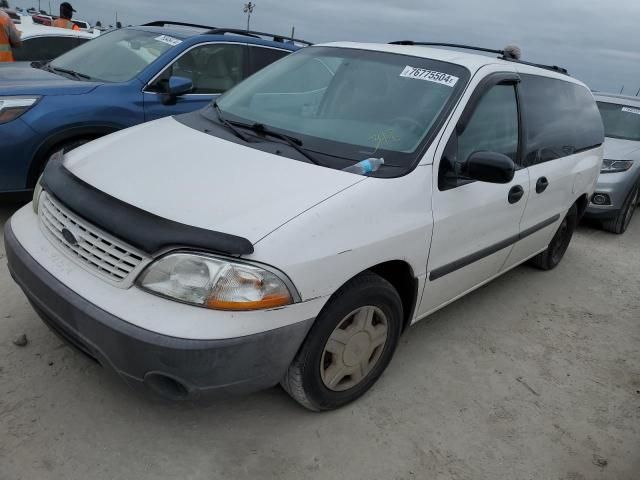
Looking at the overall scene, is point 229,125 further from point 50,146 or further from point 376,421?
point 50,146

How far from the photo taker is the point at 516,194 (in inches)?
126

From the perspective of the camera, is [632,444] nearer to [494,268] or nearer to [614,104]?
[494,268]

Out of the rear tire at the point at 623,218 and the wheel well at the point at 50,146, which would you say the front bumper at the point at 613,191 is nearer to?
the rear tire at the point at 623,218


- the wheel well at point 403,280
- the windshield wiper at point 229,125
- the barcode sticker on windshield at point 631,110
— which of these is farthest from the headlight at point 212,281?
the barcode sticker on windshield at point 631,110

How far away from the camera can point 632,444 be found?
8.91 feet

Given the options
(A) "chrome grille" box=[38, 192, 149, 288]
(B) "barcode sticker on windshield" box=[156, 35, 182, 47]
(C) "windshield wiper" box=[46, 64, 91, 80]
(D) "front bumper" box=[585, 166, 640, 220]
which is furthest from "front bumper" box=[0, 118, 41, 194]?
(D) "front bumper" box=[585, 166, 640, 220]

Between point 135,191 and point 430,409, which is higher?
point 135,191

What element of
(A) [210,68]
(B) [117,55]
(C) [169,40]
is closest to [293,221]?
(A) [210,68]

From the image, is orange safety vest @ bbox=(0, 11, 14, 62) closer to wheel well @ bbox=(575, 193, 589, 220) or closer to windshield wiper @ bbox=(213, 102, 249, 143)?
windshield wiper @ bbox=(213, 102, 249, 143)

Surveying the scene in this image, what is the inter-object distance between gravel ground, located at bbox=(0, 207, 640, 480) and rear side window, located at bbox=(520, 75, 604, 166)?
1.33m

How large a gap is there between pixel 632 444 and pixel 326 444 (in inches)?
64.0

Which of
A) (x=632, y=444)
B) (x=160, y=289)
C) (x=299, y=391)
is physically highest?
(x=160, y=289)

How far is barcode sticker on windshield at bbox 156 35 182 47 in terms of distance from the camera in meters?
4.83

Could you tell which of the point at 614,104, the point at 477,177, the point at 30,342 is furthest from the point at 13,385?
the point at 614,104
